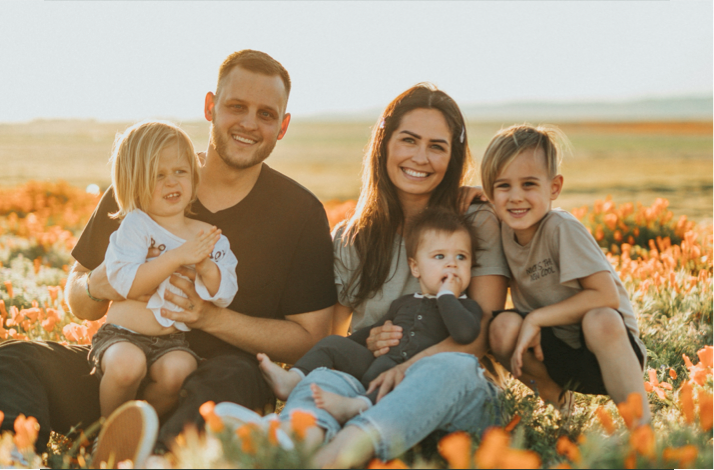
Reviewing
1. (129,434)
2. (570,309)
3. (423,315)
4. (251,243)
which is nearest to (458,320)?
(423,315)

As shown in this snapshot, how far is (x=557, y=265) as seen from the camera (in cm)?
351

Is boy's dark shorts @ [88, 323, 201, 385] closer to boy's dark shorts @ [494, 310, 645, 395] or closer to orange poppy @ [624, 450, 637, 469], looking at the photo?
boy's dark shorts @ [494, 310, 645, 395]

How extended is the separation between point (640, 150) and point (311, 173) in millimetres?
33134

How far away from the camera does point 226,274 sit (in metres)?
3.50

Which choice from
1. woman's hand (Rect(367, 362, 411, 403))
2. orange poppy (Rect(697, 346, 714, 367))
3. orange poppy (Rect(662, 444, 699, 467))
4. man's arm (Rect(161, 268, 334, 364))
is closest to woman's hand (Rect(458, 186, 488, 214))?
man's arm (Rect(161, 268, 334, 364))

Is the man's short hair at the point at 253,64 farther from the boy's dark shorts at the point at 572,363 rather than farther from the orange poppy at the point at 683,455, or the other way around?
the orange poppy at the point at 683,455

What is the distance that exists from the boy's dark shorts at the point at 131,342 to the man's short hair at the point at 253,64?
1733mm

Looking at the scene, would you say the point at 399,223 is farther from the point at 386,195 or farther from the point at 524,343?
the point at 524,343

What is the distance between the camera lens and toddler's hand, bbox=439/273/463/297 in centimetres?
348

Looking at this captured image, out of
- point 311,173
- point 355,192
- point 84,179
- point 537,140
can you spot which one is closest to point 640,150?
point 311,173

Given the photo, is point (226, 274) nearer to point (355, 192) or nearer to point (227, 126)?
point (227, 126)

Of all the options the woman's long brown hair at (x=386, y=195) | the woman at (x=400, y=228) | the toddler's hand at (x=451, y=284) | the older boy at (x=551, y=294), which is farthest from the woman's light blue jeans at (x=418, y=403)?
the woman's long brown hair at (x=386, y=195)

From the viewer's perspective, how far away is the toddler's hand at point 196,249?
3.17m

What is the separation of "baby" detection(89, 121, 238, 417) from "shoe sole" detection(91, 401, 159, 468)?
2.10 ft
